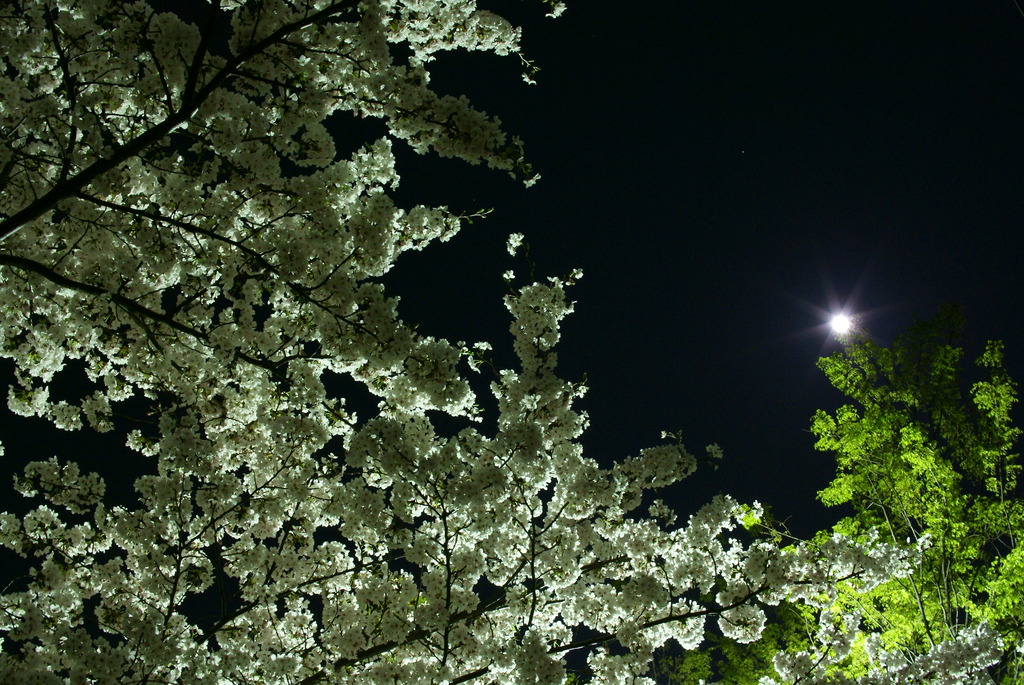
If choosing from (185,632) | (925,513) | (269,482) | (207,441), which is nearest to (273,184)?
(207,441)

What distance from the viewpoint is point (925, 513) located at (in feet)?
28.6

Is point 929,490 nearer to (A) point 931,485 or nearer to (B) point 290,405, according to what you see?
(A) point 931,485

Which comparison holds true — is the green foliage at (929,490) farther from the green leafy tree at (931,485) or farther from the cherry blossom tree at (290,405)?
the cherry blossom tree at (290,405)

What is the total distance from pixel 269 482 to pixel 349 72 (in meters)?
3.83

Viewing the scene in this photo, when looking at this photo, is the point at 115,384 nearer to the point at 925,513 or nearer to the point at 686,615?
the point at 686,615

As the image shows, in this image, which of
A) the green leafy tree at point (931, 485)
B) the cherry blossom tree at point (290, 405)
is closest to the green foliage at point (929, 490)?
the green leafy tree at point (931, 485)

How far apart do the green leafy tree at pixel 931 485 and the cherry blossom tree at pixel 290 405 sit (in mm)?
3526

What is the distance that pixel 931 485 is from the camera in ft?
29.0

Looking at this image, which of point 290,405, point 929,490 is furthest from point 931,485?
point 290,405

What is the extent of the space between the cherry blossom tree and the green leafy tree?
353 centimetres

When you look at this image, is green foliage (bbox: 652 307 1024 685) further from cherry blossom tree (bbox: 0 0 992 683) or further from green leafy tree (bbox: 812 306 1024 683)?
cherry blossom tree (bbox: 0 0 992 683)

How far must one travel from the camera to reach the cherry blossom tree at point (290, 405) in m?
4.50

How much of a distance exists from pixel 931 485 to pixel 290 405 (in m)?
9.57

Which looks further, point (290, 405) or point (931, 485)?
point (931, 485)
